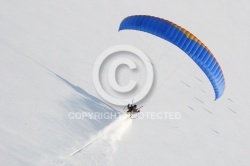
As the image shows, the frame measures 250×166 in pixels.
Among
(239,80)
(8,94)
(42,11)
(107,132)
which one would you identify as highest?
(42,11)

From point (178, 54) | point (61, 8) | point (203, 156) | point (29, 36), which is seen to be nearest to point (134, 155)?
point (203, 156)

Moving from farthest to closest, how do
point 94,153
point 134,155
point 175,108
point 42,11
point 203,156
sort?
point 42,11, point 175,108, point 203,156, point 134,155, point 94,153

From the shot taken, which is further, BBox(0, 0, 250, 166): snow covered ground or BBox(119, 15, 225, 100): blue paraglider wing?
BBox(0, 0, 250, 166): snow covered ground

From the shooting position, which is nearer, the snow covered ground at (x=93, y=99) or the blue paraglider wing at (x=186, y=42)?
the blue paraglider wing at (x=186, y=42)

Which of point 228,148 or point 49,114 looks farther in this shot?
point 228,148

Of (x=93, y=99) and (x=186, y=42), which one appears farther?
(x=93, y=99)

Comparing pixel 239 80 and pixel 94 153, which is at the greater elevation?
pixel 239 80

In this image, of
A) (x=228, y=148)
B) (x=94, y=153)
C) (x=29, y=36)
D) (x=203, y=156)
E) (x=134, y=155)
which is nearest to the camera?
(x=94, y=153)

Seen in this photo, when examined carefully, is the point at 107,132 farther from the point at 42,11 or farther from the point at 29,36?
the point at 42,11
